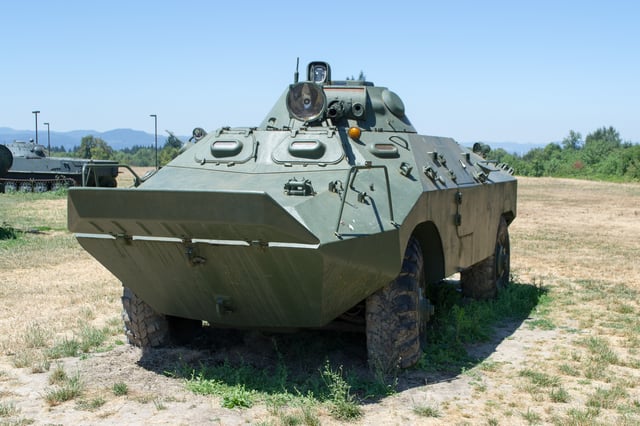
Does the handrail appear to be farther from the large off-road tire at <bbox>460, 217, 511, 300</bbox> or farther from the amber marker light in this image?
the large off-road tire at <bbox>460, 217, 511, 300</bbox>

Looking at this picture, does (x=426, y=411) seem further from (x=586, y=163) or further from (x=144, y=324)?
(x=586, y=163)

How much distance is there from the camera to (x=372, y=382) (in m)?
6.03

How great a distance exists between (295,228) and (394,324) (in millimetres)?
1356

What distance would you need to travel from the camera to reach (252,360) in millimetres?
6688

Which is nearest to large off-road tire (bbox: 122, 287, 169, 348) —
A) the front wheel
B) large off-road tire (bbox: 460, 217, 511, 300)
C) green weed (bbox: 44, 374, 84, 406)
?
the front wheel

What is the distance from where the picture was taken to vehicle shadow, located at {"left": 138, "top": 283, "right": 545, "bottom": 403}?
6.04 metres

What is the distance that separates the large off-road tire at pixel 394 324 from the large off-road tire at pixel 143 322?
1907 millimetres

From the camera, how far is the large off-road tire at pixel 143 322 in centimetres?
686

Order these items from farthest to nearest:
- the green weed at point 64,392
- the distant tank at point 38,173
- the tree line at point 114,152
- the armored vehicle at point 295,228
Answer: the distant tank at point 38,173, the tree line at point 114,152, the green weed at point 64,392, the armored vehicle at point 295,228

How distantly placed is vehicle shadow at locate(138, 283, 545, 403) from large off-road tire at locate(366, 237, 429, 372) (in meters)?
0.12

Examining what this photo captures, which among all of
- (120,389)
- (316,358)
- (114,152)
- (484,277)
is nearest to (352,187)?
(316,358)

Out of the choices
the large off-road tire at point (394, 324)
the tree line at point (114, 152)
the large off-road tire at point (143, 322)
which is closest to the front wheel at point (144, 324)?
the large off-road tire at point (143, 322)

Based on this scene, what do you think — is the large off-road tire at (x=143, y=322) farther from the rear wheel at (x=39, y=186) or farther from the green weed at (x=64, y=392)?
the rear wheel at (x=39, y=186)

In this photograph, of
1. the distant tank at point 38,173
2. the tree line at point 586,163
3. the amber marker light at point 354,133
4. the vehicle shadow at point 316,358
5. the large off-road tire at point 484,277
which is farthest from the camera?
the tree line at point 586,163
